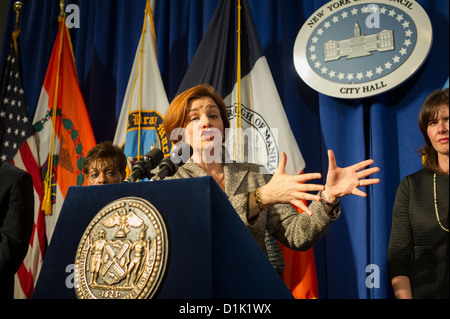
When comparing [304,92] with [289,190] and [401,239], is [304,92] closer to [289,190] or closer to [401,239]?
[401,239]

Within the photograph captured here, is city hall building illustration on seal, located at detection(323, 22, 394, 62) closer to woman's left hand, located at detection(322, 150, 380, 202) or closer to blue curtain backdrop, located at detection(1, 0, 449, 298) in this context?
blue curtain backdrop, located at detection(1, 0, 449, 298)

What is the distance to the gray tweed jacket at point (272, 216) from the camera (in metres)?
1.21

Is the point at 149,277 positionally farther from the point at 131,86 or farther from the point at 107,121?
the point at 107,121

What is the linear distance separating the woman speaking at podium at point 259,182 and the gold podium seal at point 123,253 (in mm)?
411

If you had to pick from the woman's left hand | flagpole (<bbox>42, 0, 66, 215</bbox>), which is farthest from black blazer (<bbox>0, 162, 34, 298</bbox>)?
flagpole (<bbox>42, 0, 66, 215</bbox>)

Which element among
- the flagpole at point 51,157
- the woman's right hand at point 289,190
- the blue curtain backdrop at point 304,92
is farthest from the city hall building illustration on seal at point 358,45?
the flagpole at point 51,157

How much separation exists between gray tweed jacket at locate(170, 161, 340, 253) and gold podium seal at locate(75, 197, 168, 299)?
41 centimetres

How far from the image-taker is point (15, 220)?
150 centimetres

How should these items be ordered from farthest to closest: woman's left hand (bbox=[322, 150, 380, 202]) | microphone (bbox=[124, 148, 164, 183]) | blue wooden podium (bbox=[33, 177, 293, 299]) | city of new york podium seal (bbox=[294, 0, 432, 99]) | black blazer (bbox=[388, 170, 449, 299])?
city of new york podium seal (bbox=[294, 0, 432, 99]) → black blazer (bbox=[388, 170, 449, 299]) → woman's left hand (bbox=[322, 150, 380, 202]) → microphone (bbox=[124, 148, 164, 183]) → blue wooden podium (bbox=[33, 177, 293, 299])

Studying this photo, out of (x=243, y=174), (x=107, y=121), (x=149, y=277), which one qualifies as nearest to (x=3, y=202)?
(x=243, y=174)

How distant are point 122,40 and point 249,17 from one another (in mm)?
1226

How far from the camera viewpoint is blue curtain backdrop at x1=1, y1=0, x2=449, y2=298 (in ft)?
7.23

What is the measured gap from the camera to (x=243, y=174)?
1.55 metres

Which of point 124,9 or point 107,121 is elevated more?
point 124,9
